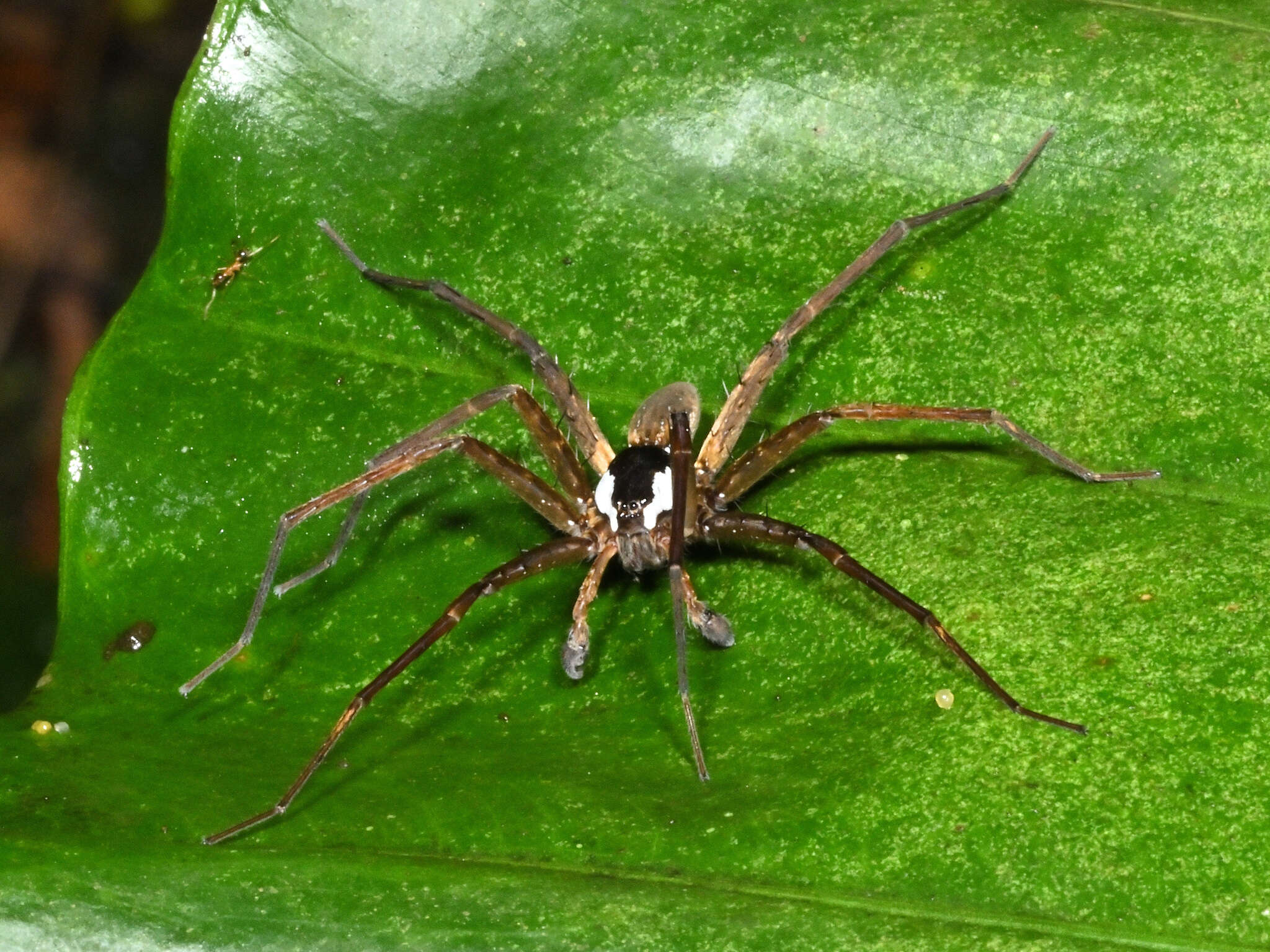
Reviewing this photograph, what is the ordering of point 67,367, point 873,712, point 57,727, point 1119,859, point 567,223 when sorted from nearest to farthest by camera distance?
1. point 1119,859
2. point 873,712
3. point 57,727
4. point 567,223
5. point 67,367

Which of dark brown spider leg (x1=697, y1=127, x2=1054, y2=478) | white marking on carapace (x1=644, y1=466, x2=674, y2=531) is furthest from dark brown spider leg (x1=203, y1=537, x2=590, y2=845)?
dark brown spider leg (x1=697, y1=127, x2=1054, y2=478)

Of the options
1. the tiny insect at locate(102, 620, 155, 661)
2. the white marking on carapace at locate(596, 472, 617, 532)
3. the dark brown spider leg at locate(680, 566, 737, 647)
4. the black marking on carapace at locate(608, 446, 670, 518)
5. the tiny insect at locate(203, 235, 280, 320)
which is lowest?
the dark brown spider leg at locate(680, 566, 737, 647)

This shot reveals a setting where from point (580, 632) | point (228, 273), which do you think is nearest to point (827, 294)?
point (580, 632)

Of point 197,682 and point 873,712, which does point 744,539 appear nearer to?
point 873,712

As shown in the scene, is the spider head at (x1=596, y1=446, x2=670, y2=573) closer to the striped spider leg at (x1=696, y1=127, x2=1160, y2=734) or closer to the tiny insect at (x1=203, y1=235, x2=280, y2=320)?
the striped spider leg at (x1=696, y1=127, x2=1160, y2=734)

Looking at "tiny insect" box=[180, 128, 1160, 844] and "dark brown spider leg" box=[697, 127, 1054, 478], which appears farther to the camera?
"dark brown spider leg" box=[697, 127, 1054, 478]

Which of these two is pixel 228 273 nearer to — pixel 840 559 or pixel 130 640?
pixel 130 640

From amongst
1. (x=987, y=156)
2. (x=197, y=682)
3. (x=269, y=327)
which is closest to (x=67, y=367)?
(x=269, y=327)

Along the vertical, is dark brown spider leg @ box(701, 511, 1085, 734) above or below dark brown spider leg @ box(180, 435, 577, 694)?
below
